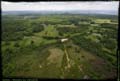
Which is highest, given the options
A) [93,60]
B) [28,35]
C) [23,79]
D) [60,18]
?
[60,18]

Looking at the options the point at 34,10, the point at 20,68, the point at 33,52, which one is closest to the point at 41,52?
the point at 33,52

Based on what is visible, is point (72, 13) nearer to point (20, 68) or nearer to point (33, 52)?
point (33, 52)

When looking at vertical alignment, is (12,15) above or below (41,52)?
above

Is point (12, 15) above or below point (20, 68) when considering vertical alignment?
above

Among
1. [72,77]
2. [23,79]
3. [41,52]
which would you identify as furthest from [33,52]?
[72,77]

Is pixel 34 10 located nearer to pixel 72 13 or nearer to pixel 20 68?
pixel 72 13
